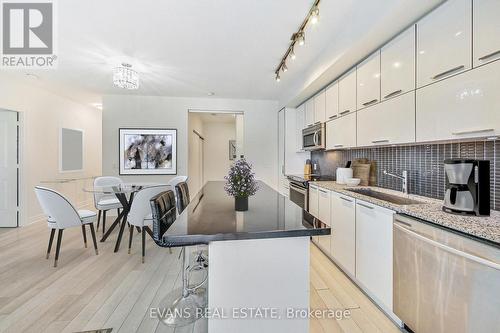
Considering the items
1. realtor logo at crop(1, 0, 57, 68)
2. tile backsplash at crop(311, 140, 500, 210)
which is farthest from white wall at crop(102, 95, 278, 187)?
tile backsplash at crop(311, 140, 500, 210)

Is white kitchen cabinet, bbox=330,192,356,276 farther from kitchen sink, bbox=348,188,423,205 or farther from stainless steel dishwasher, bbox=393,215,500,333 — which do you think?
stainless steel dishwasher, bbox=393,215,500,333

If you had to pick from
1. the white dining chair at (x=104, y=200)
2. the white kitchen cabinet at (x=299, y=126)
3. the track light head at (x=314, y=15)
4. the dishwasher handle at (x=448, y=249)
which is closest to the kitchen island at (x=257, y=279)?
the dishwasher handle at (x=448, y=249)

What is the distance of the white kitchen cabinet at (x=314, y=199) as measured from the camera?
10.4 ft

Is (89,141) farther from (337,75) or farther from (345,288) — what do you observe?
(345,288)

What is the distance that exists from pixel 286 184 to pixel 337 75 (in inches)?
90.6

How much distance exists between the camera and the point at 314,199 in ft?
10.6

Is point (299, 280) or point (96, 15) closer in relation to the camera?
point (299, 280)

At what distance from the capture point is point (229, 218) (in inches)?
58.7

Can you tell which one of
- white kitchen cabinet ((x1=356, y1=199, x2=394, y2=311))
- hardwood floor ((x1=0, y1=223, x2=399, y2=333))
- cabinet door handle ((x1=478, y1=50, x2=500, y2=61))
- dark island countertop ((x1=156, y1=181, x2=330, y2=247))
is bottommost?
hardwood floor ((x1=0, y1=223, x2=399, y2=333))

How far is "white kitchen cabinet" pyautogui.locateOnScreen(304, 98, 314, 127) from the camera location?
395 cm

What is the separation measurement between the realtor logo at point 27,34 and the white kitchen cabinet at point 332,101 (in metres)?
3.12

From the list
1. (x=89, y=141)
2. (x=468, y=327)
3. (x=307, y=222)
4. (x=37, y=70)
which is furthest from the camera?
(x=89, y=141)

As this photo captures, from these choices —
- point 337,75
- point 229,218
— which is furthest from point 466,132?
point 337,75

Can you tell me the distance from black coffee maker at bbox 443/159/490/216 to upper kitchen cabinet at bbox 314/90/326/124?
2169 mm
